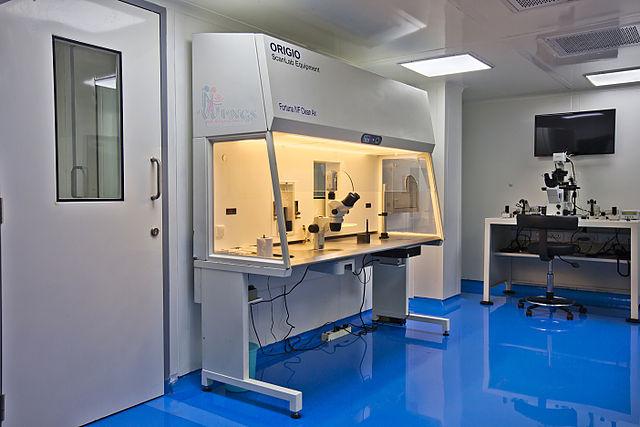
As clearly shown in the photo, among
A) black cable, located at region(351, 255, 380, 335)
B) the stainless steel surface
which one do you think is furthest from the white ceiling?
black cable, located at region(351, 255, 380, 335)

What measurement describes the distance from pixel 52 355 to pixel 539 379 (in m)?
2.82

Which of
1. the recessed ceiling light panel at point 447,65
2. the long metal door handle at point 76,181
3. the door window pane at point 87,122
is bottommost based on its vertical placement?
the long metal door handle at point 76,181

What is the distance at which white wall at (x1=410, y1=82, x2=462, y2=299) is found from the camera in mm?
5359

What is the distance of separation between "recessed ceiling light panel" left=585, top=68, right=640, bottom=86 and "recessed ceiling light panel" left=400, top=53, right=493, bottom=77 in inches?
46.8

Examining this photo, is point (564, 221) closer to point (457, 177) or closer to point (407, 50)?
point (457, 177)

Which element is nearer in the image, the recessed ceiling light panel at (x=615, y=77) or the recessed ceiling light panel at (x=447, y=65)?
the recessed ceiling light panel at (x=447, y=65)

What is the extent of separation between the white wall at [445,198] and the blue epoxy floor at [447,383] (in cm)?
102

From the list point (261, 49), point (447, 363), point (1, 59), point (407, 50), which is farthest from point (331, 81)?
point (447, 363)

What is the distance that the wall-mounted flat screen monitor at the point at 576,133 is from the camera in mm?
5480

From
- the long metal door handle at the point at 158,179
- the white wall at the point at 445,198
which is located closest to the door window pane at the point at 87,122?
the long metal door handle at the point at 158,179

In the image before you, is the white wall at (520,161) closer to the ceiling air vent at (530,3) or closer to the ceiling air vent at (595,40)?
the ceiling air vent at (595,40)

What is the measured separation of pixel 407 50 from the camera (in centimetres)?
417

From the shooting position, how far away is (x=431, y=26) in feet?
11.7

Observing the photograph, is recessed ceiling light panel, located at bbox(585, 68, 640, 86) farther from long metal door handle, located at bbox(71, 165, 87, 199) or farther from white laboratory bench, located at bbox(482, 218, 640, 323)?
long metal door handle, located at bbox(71, 165, 87, 199)
